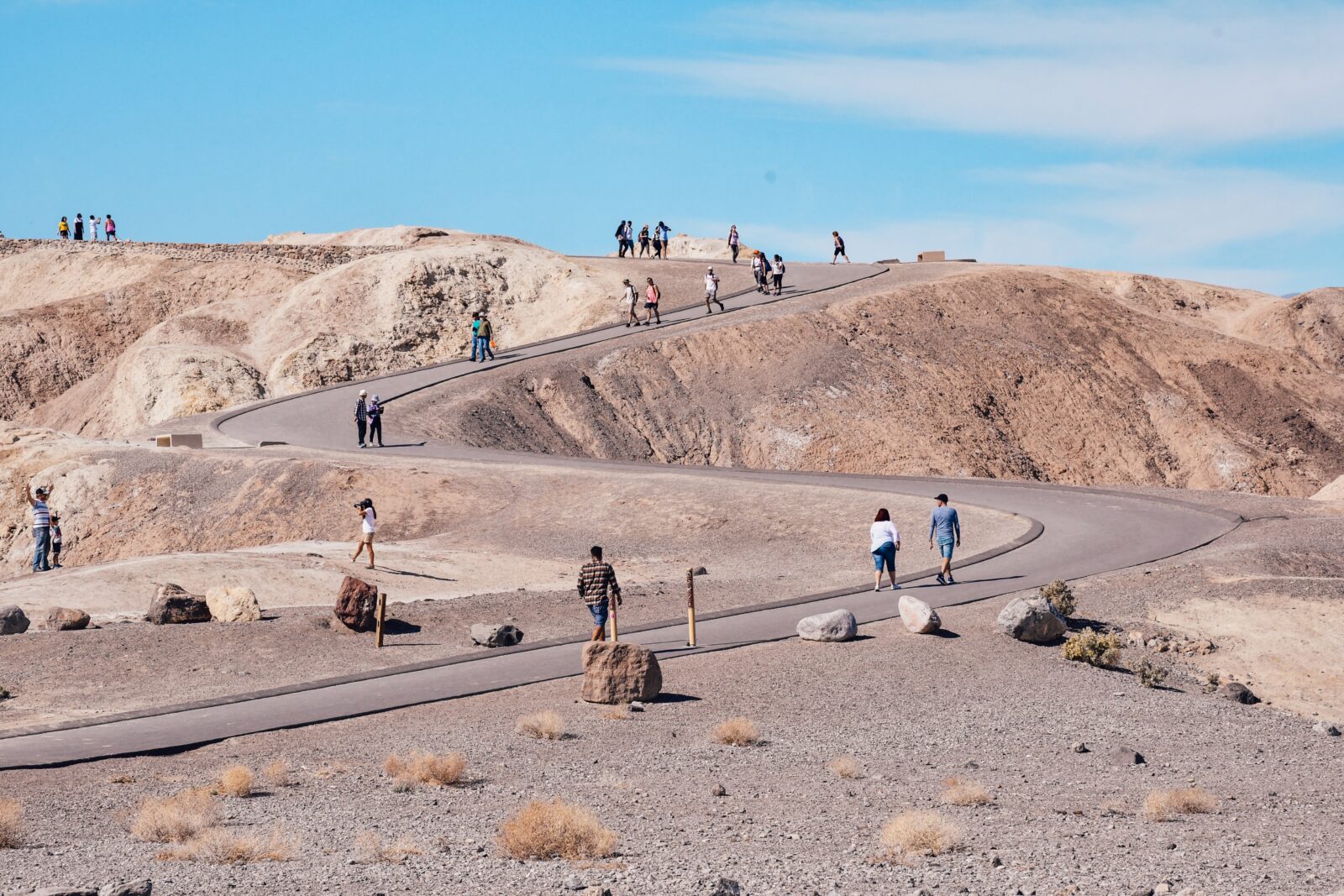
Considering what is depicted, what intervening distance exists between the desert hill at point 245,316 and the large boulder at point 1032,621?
40229 millimetres

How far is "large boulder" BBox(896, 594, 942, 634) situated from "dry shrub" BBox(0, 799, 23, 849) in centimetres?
1291

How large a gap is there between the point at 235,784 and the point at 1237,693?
14031 mm

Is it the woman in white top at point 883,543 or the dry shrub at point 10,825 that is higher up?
the woman in white top at point 883,543

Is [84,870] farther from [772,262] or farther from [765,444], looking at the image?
[772,262]

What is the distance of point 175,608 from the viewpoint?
2119 centimetres

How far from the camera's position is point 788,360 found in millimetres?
53562

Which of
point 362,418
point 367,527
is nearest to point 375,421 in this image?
point 362,418

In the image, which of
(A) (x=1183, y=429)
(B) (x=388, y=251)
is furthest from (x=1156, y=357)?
(B) (x=388, y=251)

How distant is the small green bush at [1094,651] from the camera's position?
2047 cm

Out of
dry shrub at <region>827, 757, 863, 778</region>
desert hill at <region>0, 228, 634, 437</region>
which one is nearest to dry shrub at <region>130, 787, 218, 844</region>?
dry shrub at <region>827, 757, 863, 778</region>

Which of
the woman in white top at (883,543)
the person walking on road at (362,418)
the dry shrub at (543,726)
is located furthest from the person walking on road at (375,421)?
the dry shrub at (543,726)

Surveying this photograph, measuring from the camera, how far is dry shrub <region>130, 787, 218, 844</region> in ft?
37.9

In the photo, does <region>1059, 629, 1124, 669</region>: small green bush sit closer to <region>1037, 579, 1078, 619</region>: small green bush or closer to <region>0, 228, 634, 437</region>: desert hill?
<region>1037, 579, 1078, 619</region>: small green bush

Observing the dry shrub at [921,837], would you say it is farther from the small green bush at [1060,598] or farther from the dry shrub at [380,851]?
the small green bush at [1060,598]
